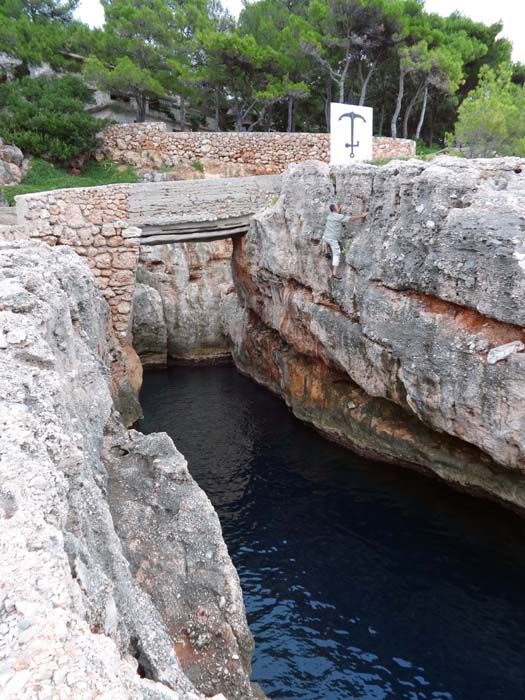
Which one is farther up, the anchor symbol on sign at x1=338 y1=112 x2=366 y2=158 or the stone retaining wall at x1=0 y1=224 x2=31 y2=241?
the anchor symbol on sign at x1=338 y1=112 x2=366 y2=158

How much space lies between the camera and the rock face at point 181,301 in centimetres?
2231

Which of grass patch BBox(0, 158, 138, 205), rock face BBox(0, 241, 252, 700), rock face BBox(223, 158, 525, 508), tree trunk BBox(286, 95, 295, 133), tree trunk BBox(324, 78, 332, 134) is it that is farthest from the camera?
tree trunk BBox(324, 78, 332, 134)

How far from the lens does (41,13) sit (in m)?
32.8

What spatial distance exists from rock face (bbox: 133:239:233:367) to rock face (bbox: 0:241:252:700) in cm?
1253

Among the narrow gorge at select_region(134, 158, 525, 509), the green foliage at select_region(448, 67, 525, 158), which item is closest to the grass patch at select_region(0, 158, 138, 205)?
the narrow gorge at select_region(134, 158, 525, 509)

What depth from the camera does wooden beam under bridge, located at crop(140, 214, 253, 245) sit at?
1581cm

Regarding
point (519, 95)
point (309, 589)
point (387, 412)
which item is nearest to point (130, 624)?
point (309, 589)

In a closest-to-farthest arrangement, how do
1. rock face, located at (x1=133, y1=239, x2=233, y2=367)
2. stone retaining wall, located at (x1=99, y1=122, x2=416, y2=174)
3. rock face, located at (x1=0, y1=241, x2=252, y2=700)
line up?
1. rock face, located at (x1=0, y1=241, x2=252, y2=700)
2. rock face, located at (x1=133, y1=239, x2=233, y2=367)
3. stone retaining wall, located at (x1=99, y1=122, x2=416, y2=174)

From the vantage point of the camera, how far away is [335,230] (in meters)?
12.6

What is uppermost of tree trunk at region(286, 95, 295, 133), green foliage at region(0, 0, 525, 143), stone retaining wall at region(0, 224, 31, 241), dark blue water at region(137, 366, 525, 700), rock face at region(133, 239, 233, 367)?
green foliage at region(0, 0, 525, 143)

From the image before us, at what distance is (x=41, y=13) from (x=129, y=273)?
27.6 m

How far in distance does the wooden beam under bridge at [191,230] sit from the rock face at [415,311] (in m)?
0.85

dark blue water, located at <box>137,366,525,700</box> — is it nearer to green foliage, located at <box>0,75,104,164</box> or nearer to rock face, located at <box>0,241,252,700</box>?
rock face, located at <box>0,241,252,700</box>

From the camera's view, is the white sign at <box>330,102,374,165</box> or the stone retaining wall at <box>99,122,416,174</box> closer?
the white sign at <box>330,102,374,165</box>
